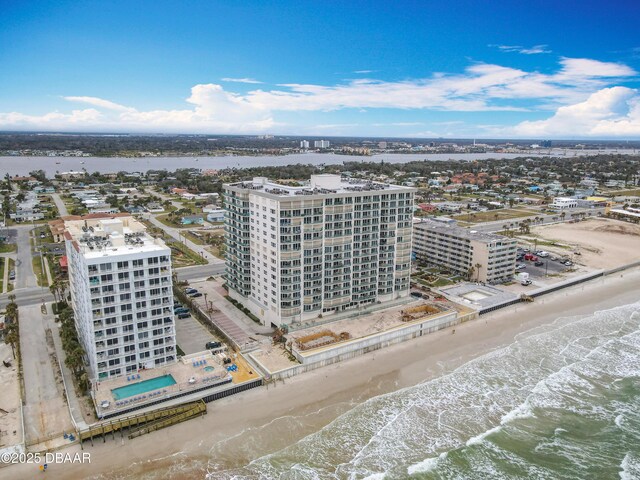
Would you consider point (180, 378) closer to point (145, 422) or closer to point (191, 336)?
point (145, 422)

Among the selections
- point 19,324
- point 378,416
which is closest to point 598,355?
point 378,416

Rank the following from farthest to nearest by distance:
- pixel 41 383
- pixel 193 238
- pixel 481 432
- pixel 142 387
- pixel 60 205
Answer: pixel 60 205 < pixel 193 238 < pixel 41 383 < pixel 142 387 < pixel 481 432

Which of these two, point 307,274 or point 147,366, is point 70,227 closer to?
point 147,366

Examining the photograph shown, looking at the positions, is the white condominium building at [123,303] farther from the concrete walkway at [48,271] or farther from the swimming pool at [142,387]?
the concrete walkway at [48,271]

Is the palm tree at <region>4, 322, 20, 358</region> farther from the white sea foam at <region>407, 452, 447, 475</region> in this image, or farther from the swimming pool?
the white sea foam at <region>407, 452, 447, 475</region>

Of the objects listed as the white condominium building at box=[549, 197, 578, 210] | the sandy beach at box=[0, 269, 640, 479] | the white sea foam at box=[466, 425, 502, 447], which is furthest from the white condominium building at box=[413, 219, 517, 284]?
the white condominium building at box=[549, 197, 578, 210]

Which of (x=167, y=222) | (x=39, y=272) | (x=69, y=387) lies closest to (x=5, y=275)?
(x=39, y=272)

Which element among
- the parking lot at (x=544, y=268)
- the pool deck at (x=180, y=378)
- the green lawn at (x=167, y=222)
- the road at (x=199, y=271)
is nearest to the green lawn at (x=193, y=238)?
the green lawn at (x=167, y=222)
